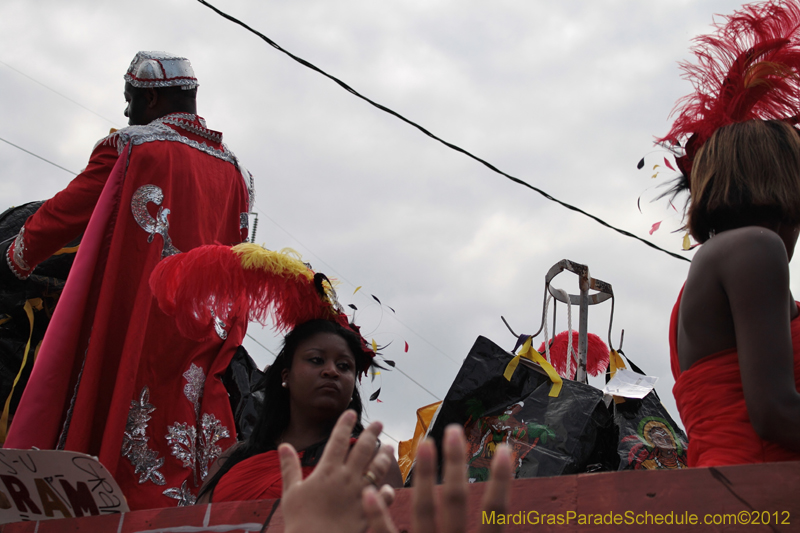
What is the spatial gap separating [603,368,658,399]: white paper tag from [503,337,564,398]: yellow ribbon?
20cm

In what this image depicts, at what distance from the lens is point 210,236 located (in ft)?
11.3

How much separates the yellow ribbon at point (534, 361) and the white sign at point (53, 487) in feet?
4.44

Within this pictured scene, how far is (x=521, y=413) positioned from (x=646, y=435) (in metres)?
0.50

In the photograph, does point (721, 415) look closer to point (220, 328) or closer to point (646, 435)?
point (646, 435)

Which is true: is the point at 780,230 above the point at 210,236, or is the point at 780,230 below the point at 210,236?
below

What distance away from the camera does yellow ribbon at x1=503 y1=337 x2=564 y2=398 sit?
2654 millimetres

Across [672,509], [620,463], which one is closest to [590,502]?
[672,509]

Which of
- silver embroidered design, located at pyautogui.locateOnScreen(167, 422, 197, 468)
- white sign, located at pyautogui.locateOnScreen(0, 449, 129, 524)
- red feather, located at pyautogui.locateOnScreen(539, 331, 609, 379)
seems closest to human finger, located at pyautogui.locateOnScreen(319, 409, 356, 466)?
white sign, located at pyautogui.locateOnScreen(0, 449, 129, 524)

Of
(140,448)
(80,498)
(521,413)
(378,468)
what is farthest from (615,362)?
(378,468)

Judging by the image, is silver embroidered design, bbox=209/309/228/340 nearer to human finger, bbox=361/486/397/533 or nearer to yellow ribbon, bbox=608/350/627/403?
yellow ribbon, bbox=608/350/627/403

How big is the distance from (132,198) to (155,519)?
1652mm

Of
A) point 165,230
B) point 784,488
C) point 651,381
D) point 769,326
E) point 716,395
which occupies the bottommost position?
point 784,488

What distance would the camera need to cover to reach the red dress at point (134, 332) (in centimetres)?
281

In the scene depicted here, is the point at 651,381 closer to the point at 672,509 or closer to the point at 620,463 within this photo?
the point at 620,463
